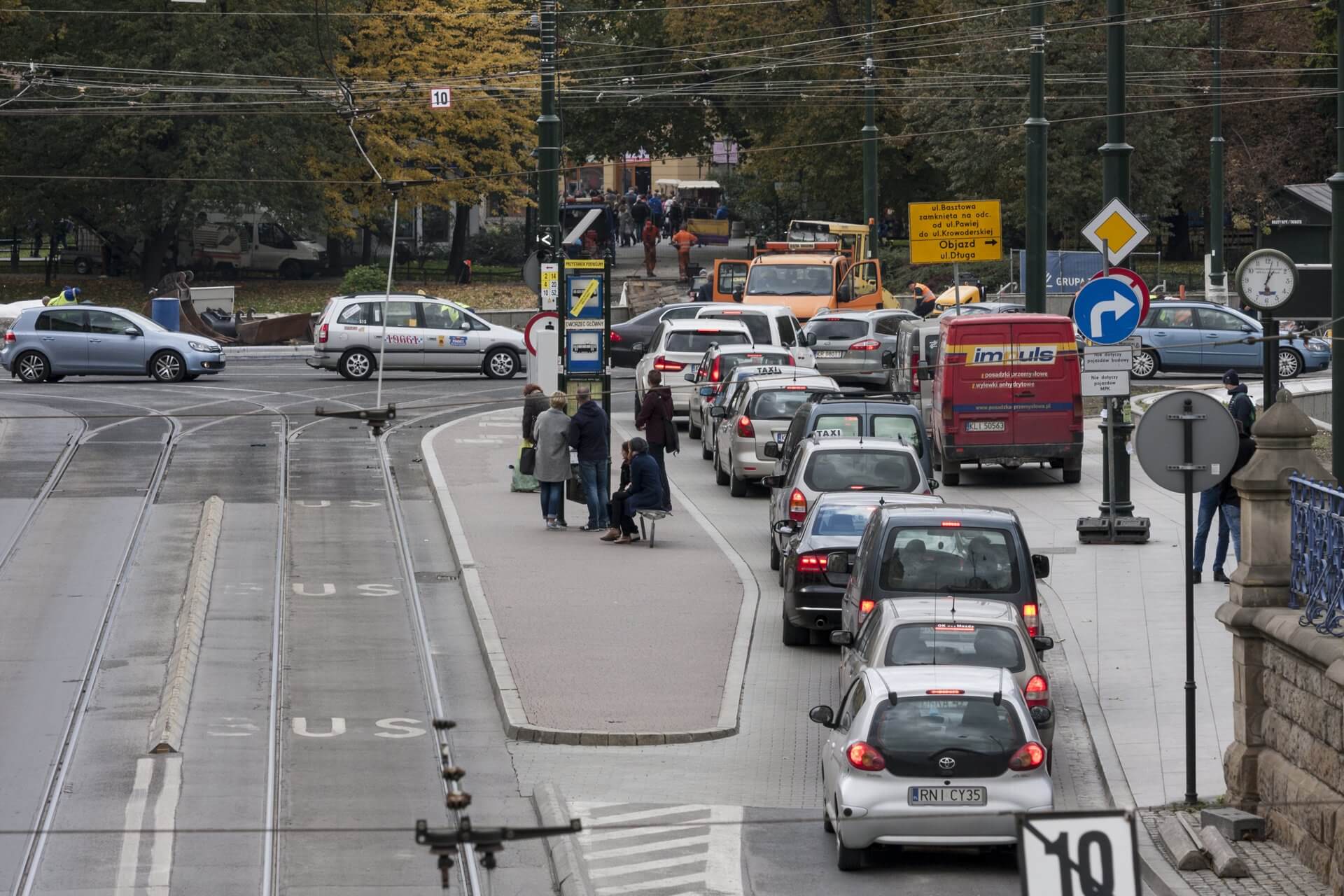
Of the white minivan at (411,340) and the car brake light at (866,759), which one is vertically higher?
the white minivan at (411,340)

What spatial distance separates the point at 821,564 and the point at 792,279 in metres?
28.0

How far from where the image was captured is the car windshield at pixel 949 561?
1521 centimetres

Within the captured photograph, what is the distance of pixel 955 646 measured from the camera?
42.8 feet

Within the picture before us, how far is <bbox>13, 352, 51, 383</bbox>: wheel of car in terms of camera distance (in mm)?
38250

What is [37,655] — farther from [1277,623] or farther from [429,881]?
[1277,623]

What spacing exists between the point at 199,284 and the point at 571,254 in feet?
40.6

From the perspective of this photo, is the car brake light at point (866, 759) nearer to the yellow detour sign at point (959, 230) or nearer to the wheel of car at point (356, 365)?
the yellow detour sign at point (959, 230)

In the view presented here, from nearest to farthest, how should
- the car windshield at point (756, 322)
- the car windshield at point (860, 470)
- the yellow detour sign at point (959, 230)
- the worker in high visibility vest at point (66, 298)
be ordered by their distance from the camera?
the car windshield at point (860, 470) → the car windshield at point (756, 322) → the yellow detour sign at point (959, 230) → the worker in high visibility vest at point (66, 298)

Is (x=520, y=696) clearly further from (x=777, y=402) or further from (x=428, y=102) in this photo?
(x=428, y=102)

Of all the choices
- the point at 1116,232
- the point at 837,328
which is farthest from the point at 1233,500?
the point at 837,328

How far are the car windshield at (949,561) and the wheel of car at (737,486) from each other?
35.9ft

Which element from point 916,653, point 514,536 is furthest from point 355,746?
point 514,536

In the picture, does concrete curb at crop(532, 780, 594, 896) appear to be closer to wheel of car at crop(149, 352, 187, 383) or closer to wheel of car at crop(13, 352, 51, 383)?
wheel of car at crop(149, 352, 187, 383)

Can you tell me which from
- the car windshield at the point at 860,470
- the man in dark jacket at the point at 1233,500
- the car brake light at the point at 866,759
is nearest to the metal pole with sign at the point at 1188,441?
the car brake light at the point at 866,759
